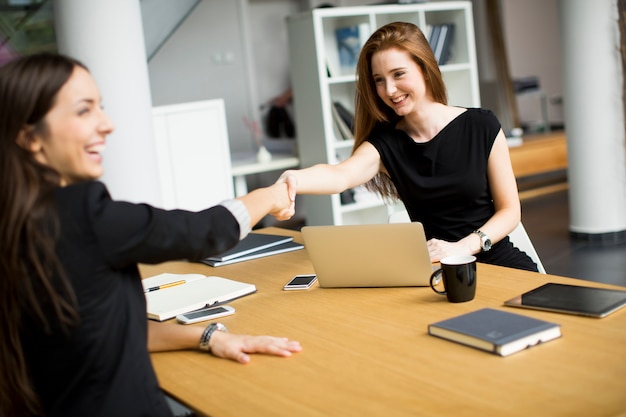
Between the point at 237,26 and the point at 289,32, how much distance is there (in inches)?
73.2

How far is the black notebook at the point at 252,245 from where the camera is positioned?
8.52ft

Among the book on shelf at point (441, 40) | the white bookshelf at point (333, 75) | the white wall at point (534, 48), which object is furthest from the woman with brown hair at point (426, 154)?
the white wall at point (534, 48)

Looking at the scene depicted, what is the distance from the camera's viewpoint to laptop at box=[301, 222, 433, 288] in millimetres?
1994

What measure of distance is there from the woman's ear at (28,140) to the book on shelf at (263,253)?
3.85 feet

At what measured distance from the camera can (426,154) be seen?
2717 millimetres

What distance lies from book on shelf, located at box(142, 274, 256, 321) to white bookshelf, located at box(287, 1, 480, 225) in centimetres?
338

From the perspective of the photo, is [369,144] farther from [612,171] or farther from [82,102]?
[612,171]

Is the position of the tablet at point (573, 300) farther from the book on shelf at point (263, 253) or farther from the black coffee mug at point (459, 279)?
the book on shelf at point (263, 253)

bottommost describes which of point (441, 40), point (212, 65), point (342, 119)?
point (342, 119)

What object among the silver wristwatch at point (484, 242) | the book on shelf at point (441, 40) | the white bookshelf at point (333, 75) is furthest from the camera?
the book on shelf at point (441, 40)

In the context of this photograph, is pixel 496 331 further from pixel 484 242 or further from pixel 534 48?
pixel 534 48

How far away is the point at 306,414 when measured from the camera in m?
1.36

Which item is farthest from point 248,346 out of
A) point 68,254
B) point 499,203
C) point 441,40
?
point 441,40

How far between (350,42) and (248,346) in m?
4.44
